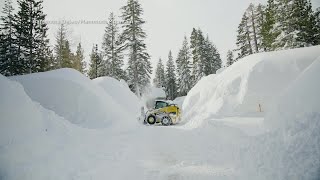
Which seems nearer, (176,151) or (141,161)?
(141,161)

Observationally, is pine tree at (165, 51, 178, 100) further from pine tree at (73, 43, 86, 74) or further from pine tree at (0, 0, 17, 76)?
pine tree at (0, 0, 17, 76)

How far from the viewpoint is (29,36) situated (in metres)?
31.5

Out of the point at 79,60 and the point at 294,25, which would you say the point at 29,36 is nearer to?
the point at 79,60

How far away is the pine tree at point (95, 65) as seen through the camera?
5169 cm

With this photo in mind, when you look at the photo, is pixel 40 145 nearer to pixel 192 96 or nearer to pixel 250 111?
pixel 250 111

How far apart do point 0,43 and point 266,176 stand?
38229mm

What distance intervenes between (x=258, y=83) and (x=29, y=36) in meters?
27.6

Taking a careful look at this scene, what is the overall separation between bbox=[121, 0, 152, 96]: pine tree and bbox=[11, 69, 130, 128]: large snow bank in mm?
19357

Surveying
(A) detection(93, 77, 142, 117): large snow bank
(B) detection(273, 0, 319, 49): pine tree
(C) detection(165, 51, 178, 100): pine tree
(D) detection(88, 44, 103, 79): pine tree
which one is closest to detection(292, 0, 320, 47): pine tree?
(B) detection(273, 0, 319, 49): pine tree

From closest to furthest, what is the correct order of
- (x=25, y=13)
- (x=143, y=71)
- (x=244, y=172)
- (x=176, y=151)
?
(x=244, y=172) < (x=176, y=151) < (x=25, y=13) < (x=143, y=71)

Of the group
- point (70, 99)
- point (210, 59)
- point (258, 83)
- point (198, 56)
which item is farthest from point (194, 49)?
point (70, 99)

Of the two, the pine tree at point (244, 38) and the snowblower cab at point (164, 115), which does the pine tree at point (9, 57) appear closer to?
the snowblower cab at point (164, 115)

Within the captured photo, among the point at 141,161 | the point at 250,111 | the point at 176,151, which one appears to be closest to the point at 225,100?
the point at 250,111

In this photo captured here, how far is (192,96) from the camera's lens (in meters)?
29.2
